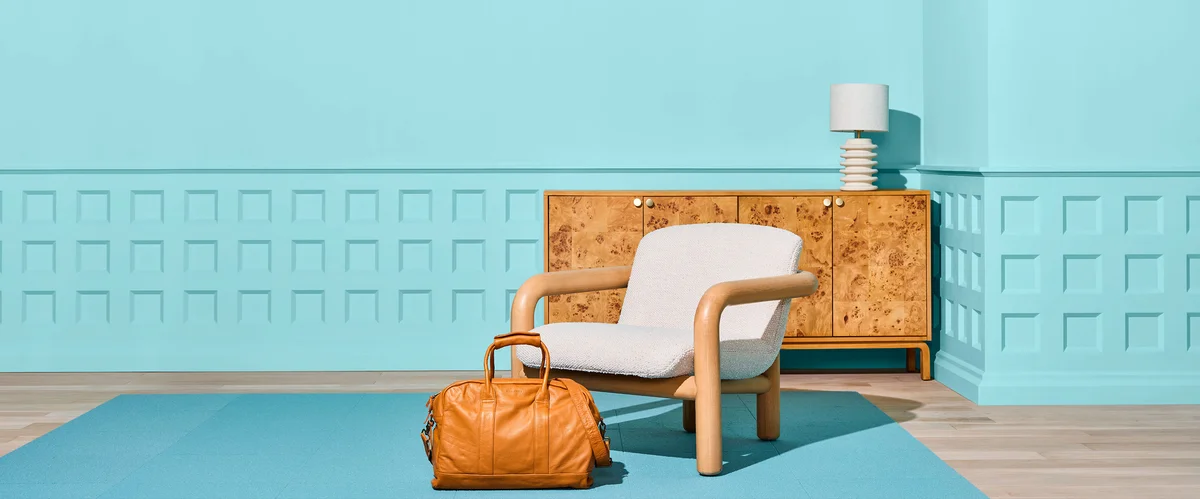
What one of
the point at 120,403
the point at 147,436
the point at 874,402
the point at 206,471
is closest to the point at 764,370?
the point at 874,402

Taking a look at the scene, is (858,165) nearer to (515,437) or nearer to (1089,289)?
(1089,289)

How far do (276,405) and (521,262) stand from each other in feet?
4.17

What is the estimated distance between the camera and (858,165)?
503 cm

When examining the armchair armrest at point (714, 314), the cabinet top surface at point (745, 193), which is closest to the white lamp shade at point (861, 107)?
the cabinet top surface at point (745, 193)

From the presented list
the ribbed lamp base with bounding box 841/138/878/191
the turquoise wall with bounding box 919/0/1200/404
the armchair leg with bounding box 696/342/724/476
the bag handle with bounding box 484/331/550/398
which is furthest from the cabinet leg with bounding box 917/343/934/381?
the bag handle with bounding box 484/331/550/398

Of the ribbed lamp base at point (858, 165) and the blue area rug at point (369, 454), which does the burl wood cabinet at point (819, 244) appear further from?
the blue area rug at point (369, 454)

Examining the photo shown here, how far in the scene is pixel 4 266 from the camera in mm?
5195

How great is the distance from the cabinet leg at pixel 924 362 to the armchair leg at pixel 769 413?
1.33 m

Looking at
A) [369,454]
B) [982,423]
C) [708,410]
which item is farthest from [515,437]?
[982,423]

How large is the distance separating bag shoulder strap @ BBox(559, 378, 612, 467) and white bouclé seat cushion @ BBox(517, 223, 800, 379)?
0.64ft

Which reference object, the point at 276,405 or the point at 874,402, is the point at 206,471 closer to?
the point at 276,405

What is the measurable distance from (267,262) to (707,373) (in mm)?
2546

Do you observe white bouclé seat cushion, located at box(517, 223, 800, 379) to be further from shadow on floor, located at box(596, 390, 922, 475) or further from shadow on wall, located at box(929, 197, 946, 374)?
shadow on wall, located at box(929, 197, 946, 374)

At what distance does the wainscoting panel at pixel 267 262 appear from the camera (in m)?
5.20
